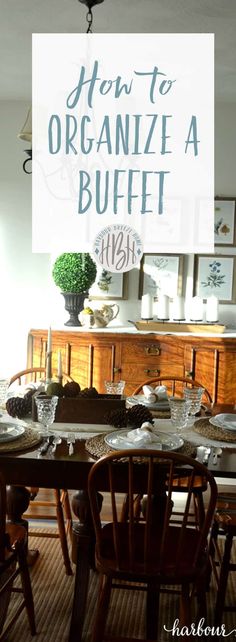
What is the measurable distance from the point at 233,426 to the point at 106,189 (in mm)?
1388

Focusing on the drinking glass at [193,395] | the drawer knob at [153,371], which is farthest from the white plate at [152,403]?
the drawer knob at [153,371]

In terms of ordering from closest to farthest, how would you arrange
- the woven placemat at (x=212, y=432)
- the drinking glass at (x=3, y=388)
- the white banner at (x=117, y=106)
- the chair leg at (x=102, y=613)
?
the chair leg at (x=102, y=613), the woven placemat at (x=212, y=432), the drinking glass at (x=3, y=388), the white banner at (x=117, y=106)

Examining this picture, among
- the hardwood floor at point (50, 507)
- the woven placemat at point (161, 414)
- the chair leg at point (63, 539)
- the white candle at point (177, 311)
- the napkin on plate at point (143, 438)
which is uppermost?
the white candle at point (177, 311)

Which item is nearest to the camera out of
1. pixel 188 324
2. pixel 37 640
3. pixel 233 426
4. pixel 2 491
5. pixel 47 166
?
pixel 2 491

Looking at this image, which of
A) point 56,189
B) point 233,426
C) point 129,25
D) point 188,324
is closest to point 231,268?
point 188,324

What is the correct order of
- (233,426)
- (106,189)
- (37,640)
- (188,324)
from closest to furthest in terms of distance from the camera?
1. (37,640)
2. (233,426)
3. (106,189)
4. (188,324)

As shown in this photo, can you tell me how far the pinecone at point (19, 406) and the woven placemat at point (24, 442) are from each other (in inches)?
A: 7.7

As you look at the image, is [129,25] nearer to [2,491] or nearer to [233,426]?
[233,426]

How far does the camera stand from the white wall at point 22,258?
Answer: 4227 mm

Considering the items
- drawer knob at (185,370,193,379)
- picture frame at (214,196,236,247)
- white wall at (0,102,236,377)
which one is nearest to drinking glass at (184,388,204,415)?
drawer knob at (185,370,193,379)

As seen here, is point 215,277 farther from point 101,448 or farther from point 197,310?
point 101,448

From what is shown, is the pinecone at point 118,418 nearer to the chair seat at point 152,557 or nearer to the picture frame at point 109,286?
the chair seat at point 152,557

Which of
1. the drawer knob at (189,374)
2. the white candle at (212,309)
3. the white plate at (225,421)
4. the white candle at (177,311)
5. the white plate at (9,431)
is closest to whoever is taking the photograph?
the white plate at (9,431)

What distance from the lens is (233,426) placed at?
2242 mm
